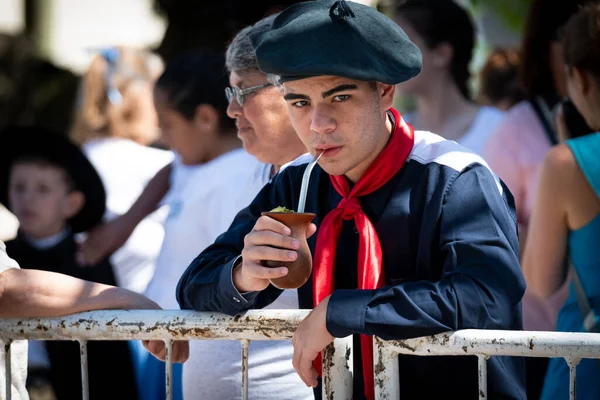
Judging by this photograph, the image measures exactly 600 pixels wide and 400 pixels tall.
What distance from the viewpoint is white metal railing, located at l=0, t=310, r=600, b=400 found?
212 centimetres

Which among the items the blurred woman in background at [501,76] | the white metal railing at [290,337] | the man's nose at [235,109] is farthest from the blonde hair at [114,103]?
the white metal railing at [290,337]

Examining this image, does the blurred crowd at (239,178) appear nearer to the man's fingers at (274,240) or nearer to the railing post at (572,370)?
the railing post at (572,370)

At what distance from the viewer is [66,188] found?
486cm

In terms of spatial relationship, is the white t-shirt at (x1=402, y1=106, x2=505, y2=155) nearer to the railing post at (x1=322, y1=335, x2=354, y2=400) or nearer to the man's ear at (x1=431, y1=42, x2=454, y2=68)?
the man's ear at (x1=431, y1=42, x2=454, y2=68)

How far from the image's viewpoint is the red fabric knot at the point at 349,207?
7.86 feet

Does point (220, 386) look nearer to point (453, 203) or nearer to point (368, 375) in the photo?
point (368, 375)

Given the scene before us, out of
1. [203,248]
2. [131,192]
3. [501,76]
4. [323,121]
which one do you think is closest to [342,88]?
[323,121]

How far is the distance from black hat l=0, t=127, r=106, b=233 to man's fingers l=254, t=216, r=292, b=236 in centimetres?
279

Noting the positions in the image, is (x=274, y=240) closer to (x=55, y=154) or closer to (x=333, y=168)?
(x=333, y=168)

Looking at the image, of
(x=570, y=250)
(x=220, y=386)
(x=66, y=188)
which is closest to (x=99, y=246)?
(x=66, y=188)

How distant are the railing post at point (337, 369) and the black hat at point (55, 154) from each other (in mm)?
2788

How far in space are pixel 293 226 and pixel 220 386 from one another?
1.23 metres

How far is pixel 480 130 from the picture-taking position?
4.59 meters

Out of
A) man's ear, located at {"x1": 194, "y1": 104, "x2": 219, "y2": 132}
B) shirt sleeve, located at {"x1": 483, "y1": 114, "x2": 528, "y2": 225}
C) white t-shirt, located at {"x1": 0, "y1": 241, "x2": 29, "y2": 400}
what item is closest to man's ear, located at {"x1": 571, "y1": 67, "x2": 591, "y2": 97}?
shirt sleeve, located at {"x1": 483, "y1": 114, "x2": 528, "y2": 225}
